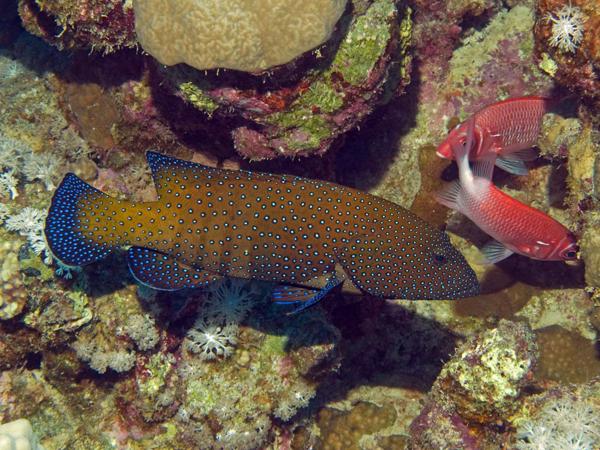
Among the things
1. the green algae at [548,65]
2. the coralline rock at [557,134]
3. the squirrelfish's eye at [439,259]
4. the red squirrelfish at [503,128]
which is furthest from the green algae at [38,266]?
the green algae at [548,65]

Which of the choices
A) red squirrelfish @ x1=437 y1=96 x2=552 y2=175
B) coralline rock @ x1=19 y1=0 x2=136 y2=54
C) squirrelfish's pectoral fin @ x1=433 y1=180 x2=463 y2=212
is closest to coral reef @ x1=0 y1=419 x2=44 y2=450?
coralline rock @ x1=19 y1=0 x2=136 y2=54

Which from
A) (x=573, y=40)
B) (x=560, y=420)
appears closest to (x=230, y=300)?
(x=560, y=420)

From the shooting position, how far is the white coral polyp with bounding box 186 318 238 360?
6.21 metres

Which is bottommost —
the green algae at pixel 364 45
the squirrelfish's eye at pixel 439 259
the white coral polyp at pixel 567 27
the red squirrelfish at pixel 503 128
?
the squirrelfish's eye at pixel 439 259

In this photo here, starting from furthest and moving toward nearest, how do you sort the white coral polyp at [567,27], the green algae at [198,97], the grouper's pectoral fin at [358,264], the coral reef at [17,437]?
the white coral polyp at [567,27] < the green algae at [198,97] < the grouper's pectoral fin at [358,264] < the coral reef at [17,437]

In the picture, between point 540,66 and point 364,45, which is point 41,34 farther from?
point 540,66

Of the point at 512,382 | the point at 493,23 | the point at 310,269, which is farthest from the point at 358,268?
the point at 493,23

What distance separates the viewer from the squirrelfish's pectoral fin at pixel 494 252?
22.4 feet

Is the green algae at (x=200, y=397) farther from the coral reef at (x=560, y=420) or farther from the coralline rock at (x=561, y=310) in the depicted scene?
the coralline rock at (x=561, y=310)

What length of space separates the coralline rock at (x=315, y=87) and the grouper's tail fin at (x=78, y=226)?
1.54 metres

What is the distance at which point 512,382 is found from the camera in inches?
185

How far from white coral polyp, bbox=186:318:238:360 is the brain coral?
3294mm

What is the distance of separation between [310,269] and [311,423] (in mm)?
3320

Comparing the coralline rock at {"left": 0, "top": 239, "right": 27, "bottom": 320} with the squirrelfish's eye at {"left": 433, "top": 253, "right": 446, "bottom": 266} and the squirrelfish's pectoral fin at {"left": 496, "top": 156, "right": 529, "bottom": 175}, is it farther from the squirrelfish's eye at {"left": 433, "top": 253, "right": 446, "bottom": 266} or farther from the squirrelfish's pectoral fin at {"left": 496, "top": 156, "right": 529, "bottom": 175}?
the squirrelfish's pectoral fin at {"left": 496, "top": 156, "right": 529, "bottom": 175}
